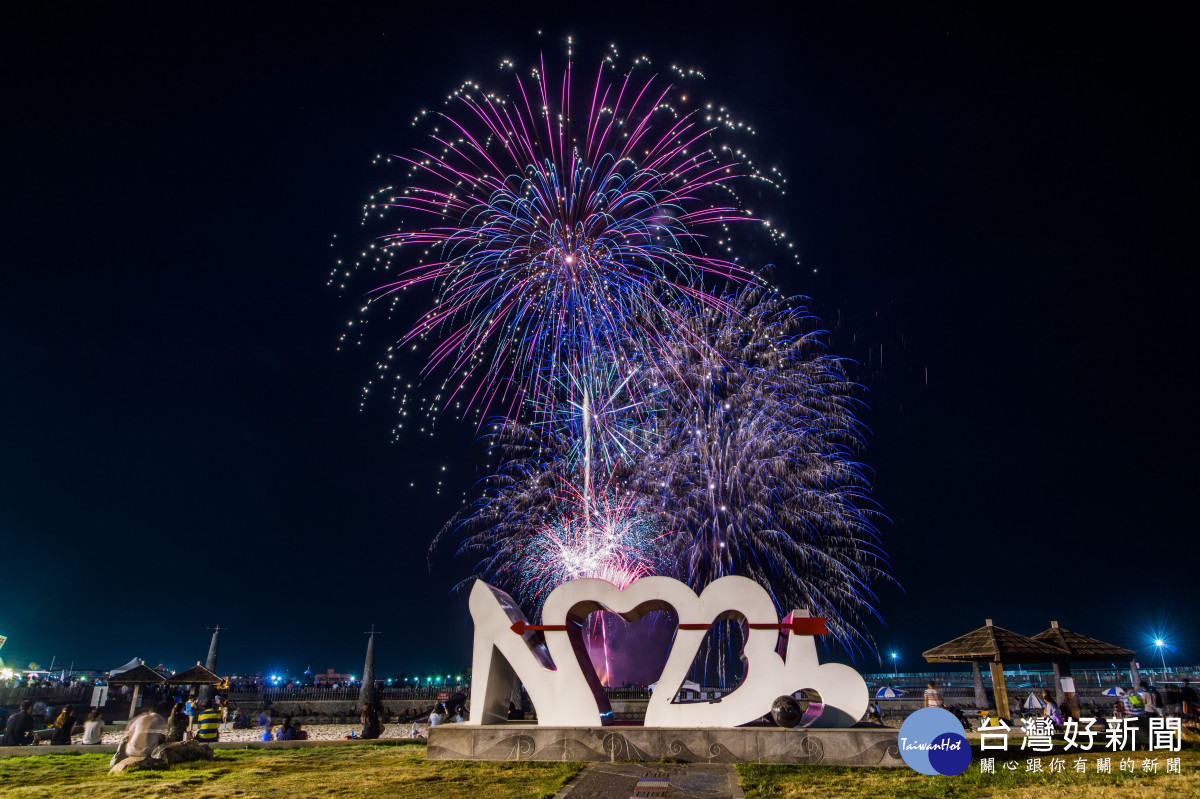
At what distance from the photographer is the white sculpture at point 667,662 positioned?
12914mm

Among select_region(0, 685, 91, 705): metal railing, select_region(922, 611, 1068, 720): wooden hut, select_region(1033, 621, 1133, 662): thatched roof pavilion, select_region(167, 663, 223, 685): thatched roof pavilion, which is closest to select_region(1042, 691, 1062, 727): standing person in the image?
select_region(922, 611, 1068, 720): wooden hut

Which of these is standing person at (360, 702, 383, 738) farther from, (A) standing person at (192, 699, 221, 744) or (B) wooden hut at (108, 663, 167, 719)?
(B) wooden hut at (108, 663, 167, 719)

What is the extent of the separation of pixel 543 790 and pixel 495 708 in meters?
5.11

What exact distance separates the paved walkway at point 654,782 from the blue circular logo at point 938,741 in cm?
300

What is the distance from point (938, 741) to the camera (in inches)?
422

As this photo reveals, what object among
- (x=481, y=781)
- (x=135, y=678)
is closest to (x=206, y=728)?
(x=481, y=781)

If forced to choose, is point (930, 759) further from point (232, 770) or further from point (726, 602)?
point (232, 770)

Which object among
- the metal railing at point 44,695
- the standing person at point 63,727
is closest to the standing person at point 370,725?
the standing person at point 63,727

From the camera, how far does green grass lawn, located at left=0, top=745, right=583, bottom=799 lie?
9.80m

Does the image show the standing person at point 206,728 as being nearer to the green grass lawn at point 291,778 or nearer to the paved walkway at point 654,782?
the green grass lawn at point 291,778

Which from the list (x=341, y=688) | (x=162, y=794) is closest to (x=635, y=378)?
(x=162, y=794)

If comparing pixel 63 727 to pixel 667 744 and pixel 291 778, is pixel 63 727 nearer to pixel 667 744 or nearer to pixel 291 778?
pixel 291 778

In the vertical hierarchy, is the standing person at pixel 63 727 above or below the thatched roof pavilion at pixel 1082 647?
below

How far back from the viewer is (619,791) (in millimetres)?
9773
